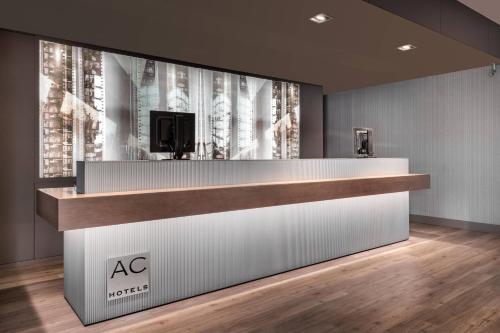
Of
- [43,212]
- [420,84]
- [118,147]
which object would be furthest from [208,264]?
[420,84]

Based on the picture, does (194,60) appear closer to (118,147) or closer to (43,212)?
(118,147)

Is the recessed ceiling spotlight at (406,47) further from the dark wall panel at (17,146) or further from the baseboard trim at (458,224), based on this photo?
the dark wall panel at (17,146)

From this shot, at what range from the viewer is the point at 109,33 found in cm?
353

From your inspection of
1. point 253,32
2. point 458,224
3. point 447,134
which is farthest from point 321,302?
point 447,134

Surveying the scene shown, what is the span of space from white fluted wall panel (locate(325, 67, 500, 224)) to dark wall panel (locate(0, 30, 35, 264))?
5.43 meters

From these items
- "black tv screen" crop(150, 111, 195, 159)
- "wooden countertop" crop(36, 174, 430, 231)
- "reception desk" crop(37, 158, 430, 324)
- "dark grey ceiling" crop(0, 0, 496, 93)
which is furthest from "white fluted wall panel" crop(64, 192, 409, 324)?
"dark grey ceiling" crop(0, 0, 496, 93)

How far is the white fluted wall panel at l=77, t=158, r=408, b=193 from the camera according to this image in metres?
2.41

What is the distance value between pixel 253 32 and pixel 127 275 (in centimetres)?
242

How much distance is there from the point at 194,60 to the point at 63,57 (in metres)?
1.45

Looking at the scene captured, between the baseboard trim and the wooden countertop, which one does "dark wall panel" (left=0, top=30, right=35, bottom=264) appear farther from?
the baseboard trim

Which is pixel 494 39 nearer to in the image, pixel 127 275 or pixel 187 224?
pixel 187 224

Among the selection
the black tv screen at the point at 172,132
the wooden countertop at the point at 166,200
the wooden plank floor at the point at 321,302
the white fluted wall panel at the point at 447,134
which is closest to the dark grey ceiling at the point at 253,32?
the white fluted wall panel at the point at 447,134

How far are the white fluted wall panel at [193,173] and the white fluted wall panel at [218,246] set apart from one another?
27 cm

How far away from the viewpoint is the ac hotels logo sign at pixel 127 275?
8.13 ft
